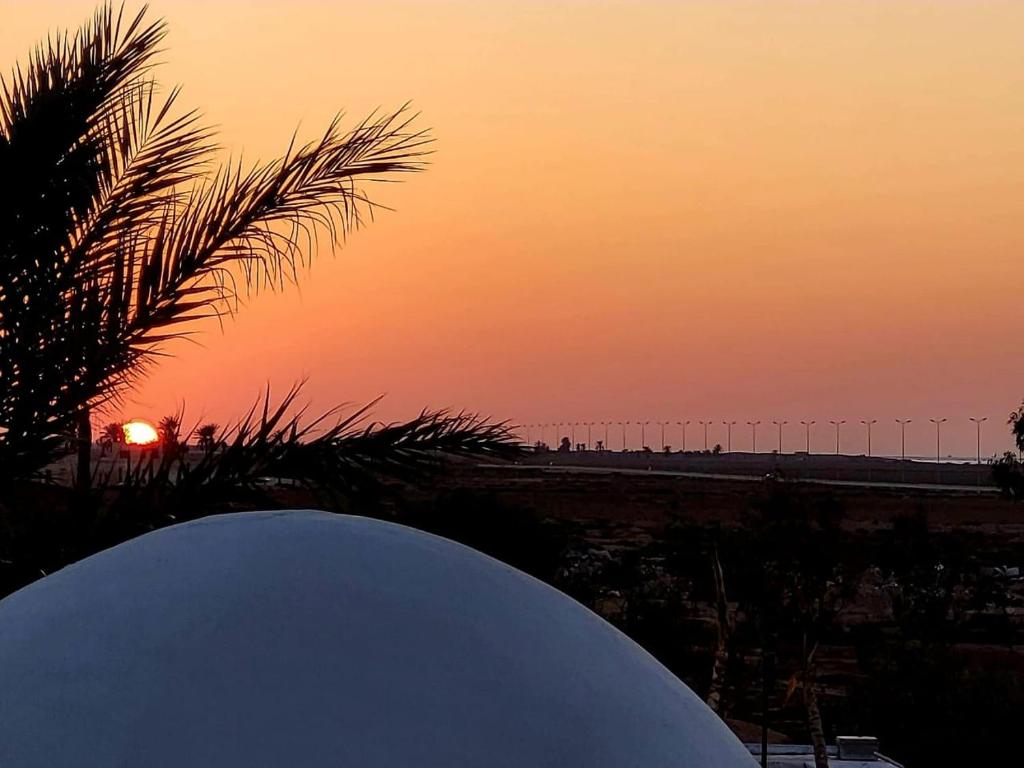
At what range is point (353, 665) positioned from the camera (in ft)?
5.78

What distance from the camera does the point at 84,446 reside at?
6012 millimetres

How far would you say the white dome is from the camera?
1638mm

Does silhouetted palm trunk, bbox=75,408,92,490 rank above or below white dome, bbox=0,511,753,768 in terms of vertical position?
above

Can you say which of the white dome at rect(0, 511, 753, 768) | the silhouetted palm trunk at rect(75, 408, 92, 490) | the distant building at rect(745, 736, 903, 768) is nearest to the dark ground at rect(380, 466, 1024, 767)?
the silhouetted palm trunk at rect(75, 408, 92, 490)

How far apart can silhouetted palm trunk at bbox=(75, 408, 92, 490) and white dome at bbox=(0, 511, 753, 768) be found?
12.4 ft

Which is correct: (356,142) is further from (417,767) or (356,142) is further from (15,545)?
(417,767)

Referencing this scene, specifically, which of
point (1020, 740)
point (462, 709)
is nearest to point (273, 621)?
point (462, 709)

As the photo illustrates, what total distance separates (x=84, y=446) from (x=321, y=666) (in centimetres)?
465

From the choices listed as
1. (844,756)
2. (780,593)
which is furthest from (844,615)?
(844,756)

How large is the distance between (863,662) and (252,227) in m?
18.9

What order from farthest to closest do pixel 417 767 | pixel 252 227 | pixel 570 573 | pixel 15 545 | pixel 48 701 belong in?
pixel 570 573, pixel 252 227, pixel 15 545, pixel 48 701, pixel 417 767

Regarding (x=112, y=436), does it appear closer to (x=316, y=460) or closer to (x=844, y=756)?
(x=316, y=460)

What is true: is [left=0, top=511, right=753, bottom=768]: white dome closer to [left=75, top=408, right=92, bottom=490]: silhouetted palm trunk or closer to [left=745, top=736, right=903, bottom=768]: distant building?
[left=75, top=408, right=92, bottom=490]: silhouetted palm trunk

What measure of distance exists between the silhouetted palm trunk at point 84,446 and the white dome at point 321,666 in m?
3.79
